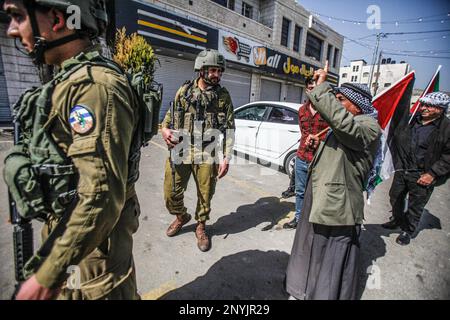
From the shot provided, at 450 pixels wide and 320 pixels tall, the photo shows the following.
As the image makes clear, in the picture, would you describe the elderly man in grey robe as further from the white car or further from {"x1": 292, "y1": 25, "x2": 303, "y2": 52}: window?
{"x1": 292, "y1": 25, "x2": 303, "y2": 52}: window

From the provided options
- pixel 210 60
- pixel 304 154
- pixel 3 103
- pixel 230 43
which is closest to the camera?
pixel 210 60

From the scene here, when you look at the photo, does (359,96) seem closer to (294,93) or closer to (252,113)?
(252,113)

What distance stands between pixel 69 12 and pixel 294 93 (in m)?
19.0

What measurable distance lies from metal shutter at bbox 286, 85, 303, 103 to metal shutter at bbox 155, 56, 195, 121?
911cm

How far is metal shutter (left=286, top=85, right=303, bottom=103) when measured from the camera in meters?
17.7

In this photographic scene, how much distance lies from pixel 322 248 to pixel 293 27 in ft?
56.5

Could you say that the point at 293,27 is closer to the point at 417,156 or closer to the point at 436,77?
the point at 436,77

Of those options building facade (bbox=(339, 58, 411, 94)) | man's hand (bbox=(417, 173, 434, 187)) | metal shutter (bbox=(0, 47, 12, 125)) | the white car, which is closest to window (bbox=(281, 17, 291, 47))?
the white car

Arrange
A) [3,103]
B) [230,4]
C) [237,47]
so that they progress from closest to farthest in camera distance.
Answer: [3,103]
[237,47]
[230,4]

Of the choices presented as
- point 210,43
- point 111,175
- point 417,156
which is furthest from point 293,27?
point 111,175

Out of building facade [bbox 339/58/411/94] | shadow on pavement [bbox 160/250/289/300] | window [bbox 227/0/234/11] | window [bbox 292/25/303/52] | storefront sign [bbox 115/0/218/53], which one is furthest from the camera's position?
building facade [bbox 339/58/411/94]

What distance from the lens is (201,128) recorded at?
2670 mm

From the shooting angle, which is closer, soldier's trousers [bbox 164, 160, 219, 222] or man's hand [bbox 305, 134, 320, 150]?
man's hand [bbox 305, 134, 320, 150]

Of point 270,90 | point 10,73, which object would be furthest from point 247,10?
point 10,73
